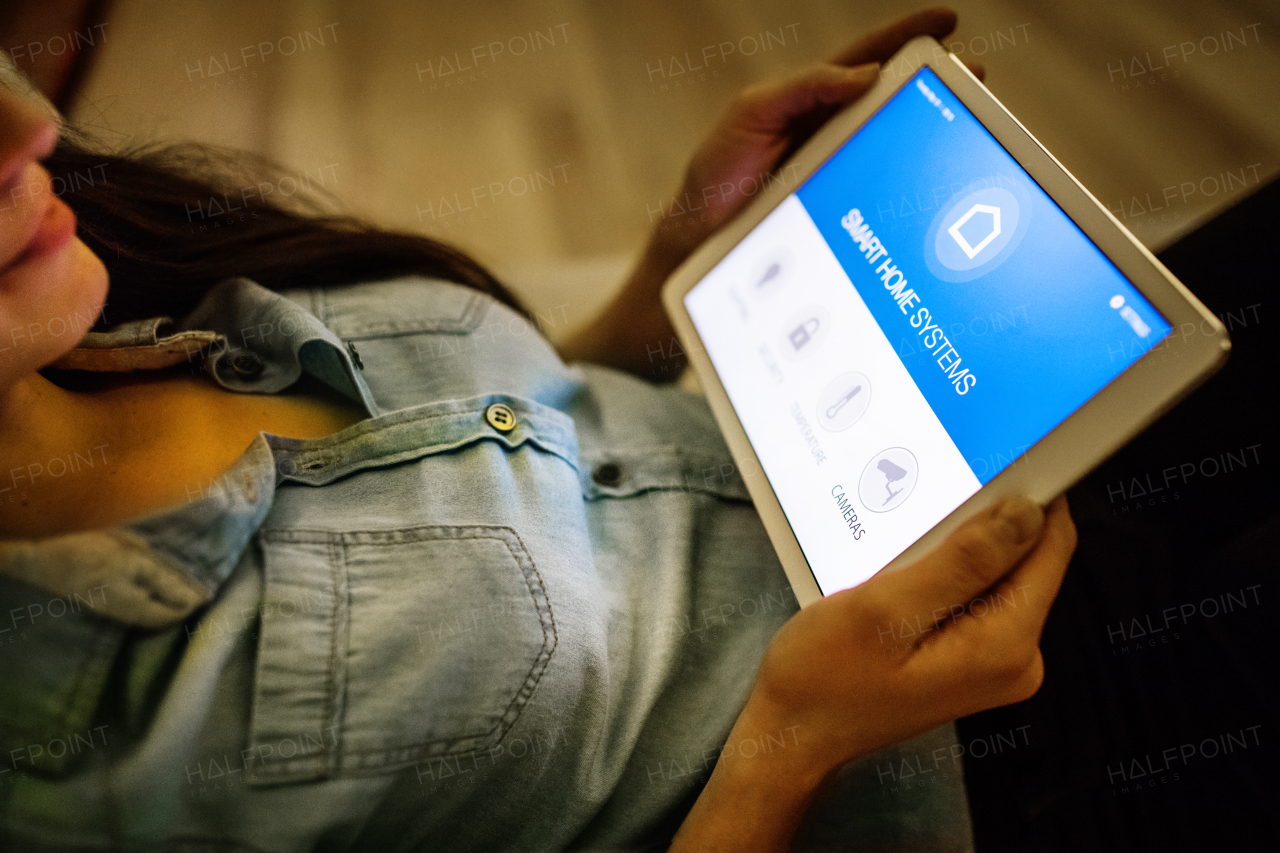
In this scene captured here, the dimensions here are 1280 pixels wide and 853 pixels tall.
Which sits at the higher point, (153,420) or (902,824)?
(153,420)

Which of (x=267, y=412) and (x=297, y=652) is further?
(x=267, y=412)

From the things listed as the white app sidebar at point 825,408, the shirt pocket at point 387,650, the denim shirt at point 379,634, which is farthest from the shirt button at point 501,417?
the white app sidebar at point 825,408

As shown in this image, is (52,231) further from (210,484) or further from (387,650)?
(387,650)

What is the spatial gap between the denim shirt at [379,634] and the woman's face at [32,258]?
0.34ft

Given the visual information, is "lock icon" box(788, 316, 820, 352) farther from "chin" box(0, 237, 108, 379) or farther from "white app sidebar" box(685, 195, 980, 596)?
"chin" box(0, 237, 108, 379)

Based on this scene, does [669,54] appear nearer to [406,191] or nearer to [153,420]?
[406,191]

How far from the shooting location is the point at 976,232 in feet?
1.56

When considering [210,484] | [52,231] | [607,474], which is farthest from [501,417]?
[52,231]

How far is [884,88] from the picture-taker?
0.57 meters

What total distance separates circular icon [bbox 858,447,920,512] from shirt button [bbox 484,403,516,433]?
0.29 meters

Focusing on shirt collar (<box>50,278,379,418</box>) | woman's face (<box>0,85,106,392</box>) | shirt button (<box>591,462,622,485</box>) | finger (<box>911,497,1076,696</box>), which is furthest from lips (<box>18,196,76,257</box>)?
finger (<box>911,497,1076,696</box>)

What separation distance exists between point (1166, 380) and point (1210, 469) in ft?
1.07

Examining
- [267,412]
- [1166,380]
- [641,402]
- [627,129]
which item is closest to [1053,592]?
[1166,380]

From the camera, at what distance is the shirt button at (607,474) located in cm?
62
